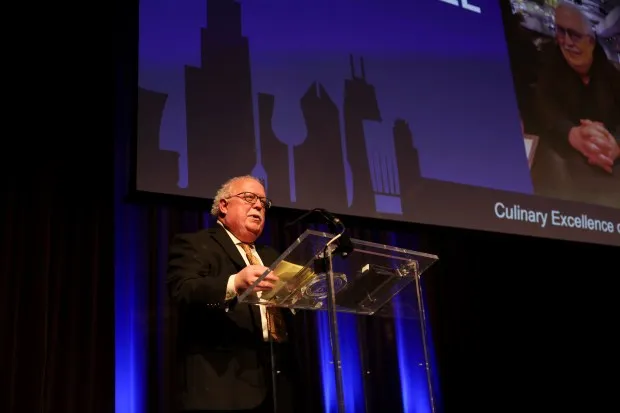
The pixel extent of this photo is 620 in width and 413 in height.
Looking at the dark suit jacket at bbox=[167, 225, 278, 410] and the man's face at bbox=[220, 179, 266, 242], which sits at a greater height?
the man's face at bbox=[220, 179, 266, 242]

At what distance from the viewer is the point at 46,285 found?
131 inches

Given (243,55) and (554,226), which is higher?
(243,55)

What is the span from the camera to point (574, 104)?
4.68 meters

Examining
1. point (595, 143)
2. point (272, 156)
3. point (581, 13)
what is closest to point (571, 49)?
point (581, 13)

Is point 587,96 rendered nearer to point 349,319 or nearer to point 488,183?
point 488,183

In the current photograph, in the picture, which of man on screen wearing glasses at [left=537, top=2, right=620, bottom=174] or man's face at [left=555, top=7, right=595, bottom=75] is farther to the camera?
man's face at [left=555, top=7, right=595, bottom=75]

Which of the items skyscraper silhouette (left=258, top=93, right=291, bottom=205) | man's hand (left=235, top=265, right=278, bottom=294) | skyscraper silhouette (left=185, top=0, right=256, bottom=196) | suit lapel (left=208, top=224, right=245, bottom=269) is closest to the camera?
man's hand (left=235, top=265, right=278, bottom=294)

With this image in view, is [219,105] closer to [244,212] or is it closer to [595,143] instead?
[244,212]

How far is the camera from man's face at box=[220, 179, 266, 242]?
2641 mm

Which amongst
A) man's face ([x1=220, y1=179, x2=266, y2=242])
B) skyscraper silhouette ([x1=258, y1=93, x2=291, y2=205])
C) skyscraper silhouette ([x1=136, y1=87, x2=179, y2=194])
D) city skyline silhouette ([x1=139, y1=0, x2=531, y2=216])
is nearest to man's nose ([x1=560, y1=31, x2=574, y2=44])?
city skyline silhouette ([x1=139, y1=0, x2=531, y2=216])

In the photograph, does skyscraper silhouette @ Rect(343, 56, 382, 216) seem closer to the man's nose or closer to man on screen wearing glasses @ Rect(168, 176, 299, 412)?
man on screen wearing glasses @ Rect(168, 176, 299, 412)

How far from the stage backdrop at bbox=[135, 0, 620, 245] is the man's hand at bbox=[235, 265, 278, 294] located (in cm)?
129

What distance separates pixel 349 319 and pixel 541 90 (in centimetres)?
204

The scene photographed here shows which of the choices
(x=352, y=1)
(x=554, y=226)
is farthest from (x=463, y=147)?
(x=352, y=1)
